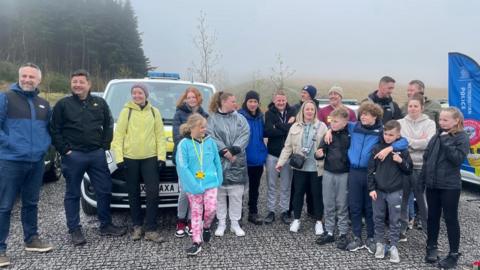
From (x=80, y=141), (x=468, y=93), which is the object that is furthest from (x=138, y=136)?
(x=468, y=93)

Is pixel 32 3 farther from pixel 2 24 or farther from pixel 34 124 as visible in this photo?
pixel 34 124

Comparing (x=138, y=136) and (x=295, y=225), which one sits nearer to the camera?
(x=138, y=136)

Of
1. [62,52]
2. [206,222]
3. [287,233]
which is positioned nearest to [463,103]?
[287,233]

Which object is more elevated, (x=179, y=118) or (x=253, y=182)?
(x=179, y=118)

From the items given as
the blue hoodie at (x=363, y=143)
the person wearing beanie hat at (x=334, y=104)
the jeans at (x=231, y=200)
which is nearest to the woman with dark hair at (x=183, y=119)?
the jeans at (x=231, y=200)

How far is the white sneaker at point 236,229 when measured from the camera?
16.5 feet

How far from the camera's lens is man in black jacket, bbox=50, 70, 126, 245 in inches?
179

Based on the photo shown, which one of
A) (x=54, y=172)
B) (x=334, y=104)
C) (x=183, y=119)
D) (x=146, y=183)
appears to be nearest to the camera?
(x=146, y=183)

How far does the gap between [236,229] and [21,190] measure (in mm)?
2626

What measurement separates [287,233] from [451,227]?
1.95 m

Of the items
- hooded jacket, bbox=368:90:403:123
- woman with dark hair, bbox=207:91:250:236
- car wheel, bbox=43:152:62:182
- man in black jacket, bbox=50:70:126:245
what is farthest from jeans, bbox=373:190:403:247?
car wheel, bbox=43:152:62:182

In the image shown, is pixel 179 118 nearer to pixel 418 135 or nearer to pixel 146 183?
pixel 146 183

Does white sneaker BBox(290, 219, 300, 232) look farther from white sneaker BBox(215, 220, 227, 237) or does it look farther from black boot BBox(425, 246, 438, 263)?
black boot BBox(425, 246, 438, 263)

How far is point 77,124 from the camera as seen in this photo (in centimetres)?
458
